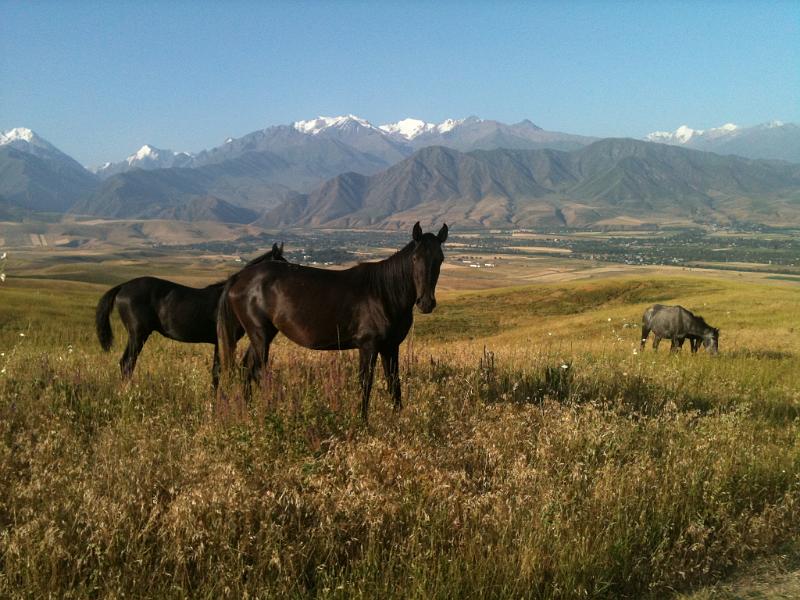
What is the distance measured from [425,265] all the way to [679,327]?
16.2 meters

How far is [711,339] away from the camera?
60.6ft

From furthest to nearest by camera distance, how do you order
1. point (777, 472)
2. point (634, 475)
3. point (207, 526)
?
1. point (777, 472)
2. point (634, 475)
3. point (207, 526)

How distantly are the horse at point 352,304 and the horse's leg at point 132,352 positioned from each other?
323 centimetres

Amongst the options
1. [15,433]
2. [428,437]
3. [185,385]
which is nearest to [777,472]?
[428,437]

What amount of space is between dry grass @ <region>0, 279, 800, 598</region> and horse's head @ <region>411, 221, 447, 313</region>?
53.2 inches

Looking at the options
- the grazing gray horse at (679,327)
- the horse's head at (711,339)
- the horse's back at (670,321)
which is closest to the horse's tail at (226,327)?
the grazing gray horse at (679,327)

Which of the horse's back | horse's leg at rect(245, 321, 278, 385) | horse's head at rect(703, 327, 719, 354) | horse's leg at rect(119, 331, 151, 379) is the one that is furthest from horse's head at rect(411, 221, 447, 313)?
the horse's back

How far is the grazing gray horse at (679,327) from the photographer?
18703 millimetres

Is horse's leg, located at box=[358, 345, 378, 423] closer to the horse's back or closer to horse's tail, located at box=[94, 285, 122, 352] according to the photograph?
horse's tail, located at box=[94, 285, 122, 352]

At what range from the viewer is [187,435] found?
5.64 meters

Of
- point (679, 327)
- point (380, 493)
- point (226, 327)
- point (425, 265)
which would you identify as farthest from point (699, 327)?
point (380, 493)

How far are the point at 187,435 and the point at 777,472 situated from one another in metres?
A: 6.38

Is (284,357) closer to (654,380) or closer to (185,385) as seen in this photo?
(185,385)

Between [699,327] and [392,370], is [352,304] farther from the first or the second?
[699,327]
